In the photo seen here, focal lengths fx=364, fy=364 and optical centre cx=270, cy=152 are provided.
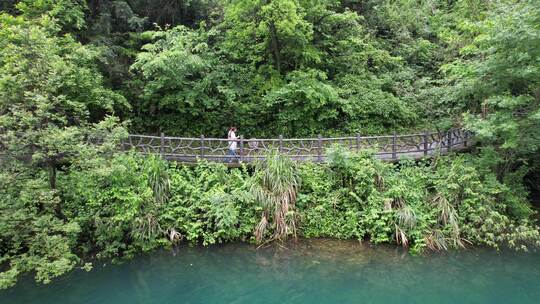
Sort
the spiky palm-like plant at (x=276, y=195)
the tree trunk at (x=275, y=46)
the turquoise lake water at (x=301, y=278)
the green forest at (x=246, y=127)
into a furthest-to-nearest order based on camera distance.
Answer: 1. the tree trunk at (x=275, y=46)
2. the spiky palm-like plant at (x=276, y=195)
3. the turquoise lake water at (x=301, y=278)
4. the green forest at (x=246, y=127)

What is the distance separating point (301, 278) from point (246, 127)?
31.9 feet

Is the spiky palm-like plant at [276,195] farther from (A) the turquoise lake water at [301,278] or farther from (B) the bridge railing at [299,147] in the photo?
(B) the bridge railing at [299,147]

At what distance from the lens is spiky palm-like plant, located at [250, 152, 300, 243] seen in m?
11.5

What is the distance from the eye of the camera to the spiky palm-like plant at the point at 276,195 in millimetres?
11523

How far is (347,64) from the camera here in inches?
746

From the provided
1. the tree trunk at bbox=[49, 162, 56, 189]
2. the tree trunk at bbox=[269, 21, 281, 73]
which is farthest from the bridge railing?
the tree trunk at bbox=[269, 21, 281, 73]

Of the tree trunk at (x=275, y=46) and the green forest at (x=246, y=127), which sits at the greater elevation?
the tree trunk at (x=275, y=46)

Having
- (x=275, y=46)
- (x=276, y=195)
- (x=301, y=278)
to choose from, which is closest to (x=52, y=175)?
(x=276, y=195)

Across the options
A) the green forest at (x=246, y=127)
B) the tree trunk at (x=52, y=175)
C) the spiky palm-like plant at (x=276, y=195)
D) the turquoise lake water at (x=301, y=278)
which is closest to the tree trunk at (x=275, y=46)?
the green forest at (x=246, y=127)

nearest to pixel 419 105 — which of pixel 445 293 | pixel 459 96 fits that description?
pixel 459 96

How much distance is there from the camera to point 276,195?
11672mm

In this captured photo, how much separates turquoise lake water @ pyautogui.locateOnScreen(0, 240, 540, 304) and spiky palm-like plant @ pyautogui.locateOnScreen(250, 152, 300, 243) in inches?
22.3

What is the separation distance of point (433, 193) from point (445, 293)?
147 inches

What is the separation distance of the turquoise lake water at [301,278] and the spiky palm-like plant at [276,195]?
0.57 metres
